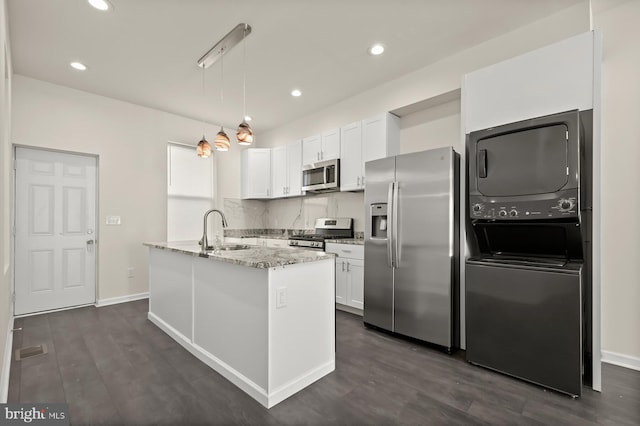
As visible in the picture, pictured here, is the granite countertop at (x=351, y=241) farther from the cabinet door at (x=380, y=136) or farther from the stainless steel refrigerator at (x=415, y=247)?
the cabinet door at (x=380, y=136)

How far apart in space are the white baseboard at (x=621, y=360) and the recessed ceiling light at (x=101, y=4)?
16.0ft

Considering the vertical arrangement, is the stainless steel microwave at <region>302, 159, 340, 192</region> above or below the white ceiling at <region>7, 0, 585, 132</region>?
below

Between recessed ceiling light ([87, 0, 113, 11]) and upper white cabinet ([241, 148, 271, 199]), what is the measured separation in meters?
3.21

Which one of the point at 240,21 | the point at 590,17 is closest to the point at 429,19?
the point at 590,17

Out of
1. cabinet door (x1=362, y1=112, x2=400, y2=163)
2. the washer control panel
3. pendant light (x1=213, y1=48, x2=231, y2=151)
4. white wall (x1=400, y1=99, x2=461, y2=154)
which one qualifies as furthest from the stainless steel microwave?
the washer control panel

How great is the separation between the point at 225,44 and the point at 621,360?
436 centimetres

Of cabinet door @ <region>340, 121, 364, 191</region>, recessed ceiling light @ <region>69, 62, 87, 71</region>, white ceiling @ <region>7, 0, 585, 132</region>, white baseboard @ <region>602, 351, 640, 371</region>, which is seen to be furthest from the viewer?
cabinet door @ <region>340, 121, 364, 191</region>

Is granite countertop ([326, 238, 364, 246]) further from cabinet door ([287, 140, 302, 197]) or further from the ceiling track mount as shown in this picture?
the ceiling track mount

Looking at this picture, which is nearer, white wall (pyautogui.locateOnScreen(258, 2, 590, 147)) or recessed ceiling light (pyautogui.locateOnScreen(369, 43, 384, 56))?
white wall (pyautogui.locateOnScreen(258, 2, 590, 147))

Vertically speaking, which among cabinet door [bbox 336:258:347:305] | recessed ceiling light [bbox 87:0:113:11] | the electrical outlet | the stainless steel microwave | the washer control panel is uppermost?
recessed ceiling light [bbox 87:0:113:11]

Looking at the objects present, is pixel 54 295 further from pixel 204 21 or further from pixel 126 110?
pixel 204 21

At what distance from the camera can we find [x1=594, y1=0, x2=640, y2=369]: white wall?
238 cm

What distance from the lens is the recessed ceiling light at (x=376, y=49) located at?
3.05 m

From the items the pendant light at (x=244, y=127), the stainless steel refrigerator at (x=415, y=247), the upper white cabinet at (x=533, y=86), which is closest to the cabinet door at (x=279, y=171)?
the pendant light at (x=244, y=127)
